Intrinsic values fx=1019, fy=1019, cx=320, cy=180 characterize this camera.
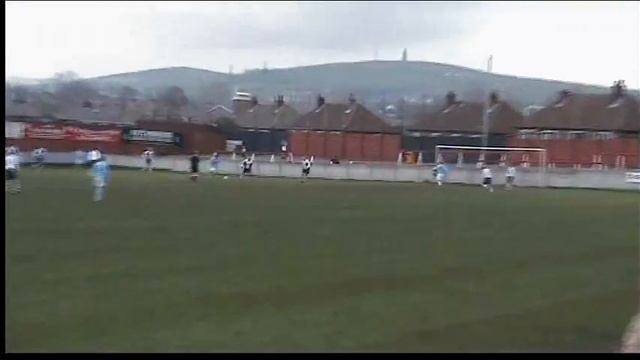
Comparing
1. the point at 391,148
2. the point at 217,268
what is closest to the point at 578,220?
the point at 217,268

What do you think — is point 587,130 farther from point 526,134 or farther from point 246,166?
point 246,166

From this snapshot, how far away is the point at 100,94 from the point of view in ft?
246

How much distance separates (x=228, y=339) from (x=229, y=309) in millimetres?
1531

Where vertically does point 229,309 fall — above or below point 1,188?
below

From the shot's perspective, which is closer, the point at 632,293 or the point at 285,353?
the point at 285,353

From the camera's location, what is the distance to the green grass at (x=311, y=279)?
31.4 feet

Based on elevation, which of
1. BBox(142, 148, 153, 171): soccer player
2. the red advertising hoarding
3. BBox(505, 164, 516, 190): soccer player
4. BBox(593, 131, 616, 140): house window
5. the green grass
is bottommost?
BBox(142, 148, 153, 171): soccer player

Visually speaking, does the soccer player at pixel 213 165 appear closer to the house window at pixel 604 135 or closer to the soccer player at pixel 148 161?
the soccer player at pixel 148 161

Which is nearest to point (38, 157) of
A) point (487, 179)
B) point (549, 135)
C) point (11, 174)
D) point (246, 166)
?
point (246, 166)

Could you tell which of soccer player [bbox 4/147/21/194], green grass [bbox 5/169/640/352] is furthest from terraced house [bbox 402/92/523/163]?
green grass [bbox 5/169/640/352]

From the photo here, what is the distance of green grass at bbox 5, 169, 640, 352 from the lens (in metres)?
9.59

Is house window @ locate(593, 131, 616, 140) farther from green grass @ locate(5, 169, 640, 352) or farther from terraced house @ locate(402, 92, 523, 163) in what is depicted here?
green grass @ locate(5, 169, 640, 352)

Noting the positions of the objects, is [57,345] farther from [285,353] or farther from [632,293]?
[632,293]

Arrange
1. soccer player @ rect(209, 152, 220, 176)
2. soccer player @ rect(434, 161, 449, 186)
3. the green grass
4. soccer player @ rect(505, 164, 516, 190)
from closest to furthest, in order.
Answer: the green grass → soccer player @ rect(505, 164, 516, 190) → soccer player @ rect(434, 161, 449, 186) → soccer player @ rect(209, 152, 220, 176)
